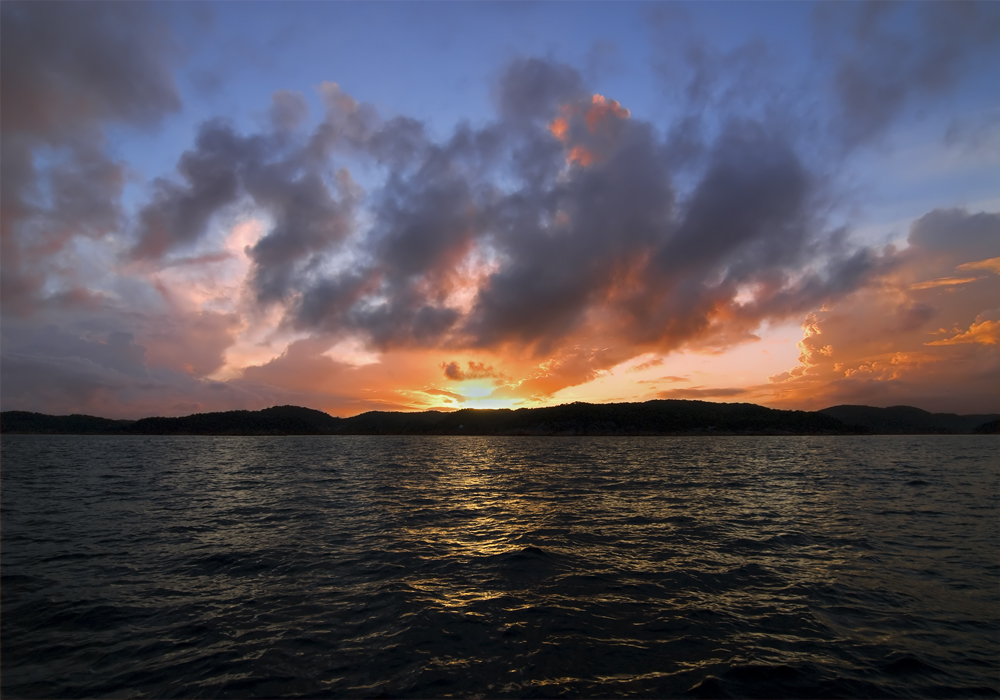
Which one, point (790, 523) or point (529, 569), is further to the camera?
point (790, 523)

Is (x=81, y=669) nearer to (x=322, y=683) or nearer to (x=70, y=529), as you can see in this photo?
(x=322, y=683)

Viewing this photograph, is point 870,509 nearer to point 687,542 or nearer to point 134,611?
point 687,542

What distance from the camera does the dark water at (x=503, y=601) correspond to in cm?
1032

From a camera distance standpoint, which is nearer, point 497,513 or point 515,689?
point 515,689

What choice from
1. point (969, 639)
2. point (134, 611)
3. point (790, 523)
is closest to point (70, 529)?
point (134, 611)

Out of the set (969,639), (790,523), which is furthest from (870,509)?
(969,639)

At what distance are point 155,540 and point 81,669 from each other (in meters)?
13.9

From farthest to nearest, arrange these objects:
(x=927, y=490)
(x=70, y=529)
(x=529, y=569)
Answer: (x=927, y=490)
(x=70, y=529)
(x=529, y=569)

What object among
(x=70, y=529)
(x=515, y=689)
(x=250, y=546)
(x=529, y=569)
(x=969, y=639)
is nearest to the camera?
(x=515, y=689)

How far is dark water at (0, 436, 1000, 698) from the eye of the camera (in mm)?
10320

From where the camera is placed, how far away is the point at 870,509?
97.9 feet

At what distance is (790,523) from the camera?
84.5 feet

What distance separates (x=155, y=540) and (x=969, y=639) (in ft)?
108

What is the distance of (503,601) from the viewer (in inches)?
578
